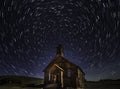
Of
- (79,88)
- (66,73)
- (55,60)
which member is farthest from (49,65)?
(79,88)

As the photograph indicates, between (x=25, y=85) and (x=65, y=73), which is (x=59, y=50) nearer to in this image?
(x=65, y=73)

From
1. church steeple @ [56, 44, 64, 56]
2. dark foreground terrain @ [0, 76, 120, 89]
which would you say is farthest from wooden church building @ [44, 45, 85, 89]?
dark foreground terrain @ [0, 76, 120, 89]

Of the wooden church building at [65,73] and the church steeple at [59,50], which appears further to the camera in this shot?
the church steeple at [59,50]

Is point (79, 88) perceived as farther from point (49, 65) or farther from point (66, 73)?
point (49, 65)

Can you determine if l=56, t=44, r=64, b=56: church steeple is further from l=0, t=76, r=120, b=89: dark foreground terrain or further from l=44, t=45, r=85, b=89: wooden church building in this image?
l=0, t=76, r=120, b=89: dark foreground terrain

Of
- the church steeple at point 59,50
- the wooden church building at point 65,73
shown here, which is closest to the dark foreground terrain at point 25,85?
the wooden church building at point 65,73

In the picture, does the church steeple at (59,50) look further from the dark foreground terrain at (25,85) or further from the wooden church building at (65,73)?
the dark foreground terrain at (25,85)

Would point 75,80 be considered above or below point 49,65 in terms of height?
below

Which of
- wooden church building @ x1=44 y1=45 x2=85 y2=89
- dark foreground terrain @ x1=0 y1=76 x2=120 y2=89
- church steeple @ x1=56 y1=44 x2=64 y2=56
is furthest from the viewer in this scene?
church steeple @ x1=56 y1=44 x2=64 y2=56

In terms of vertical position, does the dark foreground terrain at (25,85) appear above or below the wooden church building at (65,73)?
below

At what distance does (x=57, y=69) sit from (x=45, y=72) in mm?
5406

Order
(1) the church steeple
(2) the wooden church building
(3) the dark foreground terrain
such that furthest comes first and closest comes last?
(1) the church steeple, (2) the wooden church building, (3) the dark foreground terrain

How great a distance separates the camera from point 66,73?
40969 mm

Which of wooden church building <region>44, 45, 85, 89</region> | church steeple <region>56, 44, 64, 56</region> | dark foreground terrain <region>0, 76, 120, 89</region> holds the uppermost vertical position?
church steeple <region>56, 44, 64, 56</region>
